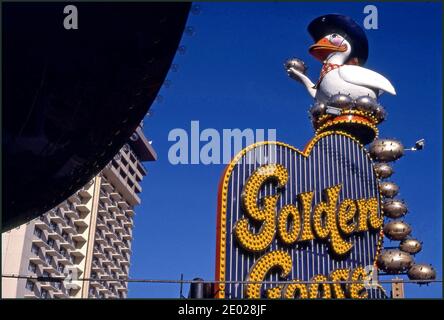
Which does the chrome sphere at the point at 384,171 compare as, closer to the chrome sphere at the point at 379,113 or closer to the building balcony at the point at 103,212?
the chrome sphere at the point at 379,113

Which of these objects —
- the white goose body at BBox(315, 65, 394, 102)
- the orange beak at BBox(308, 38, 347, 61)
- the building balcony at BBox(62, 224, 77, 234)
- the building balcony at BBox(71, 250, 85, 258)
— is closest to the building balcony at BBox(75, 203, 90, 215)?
the building balcony at BBox(62, 224, 77, 234)

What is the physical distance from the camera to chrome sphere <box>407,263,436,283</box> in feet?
73.9

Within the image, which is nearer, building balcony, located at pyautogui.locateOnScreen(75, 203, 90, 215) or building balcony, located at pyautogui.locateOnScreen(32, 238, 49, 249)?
building balcony, located at pyautogui.locateOnScreen(32, 238, 49, 249)

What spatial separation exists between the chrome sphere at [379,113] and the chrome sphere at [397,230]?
4.14m

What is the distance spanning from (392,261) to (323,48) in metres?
9.38

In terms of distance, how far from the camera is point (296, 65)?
28906 mm

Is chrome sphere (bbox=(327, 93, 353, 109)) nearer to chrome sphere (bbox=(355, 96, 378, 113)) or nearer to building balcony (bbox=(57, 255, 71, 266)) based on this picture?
chrome sphere (bbox=(355, 96, 378, 113))

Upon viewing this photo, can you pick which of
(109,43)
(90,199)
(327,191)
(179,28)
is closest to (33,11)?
(109,43)

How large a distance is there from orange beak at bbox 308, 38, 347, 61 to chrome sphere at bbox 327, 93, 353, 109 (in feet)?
9.59

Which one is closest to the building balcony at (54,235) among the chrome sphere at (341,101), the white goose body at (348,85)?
the white goose body at (348,85)

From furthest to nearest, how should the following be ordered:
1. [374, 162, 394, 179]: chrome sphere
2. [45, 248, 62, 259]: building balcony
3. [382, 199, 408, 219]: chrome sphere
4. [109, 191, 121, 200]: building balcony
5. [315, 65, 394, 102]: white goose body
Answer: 1. [109, 191, 121, 200]: building balcony
2. [45, 248, 62, 259]: building balcony
3. [315, 65, 394, 102]: white goose body
4. [374, 162, 394, 179]: chrome sphere
5. [382, 199, 408, 219]: chrome sphere

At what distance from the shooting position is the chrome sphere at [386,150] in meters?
24.8
